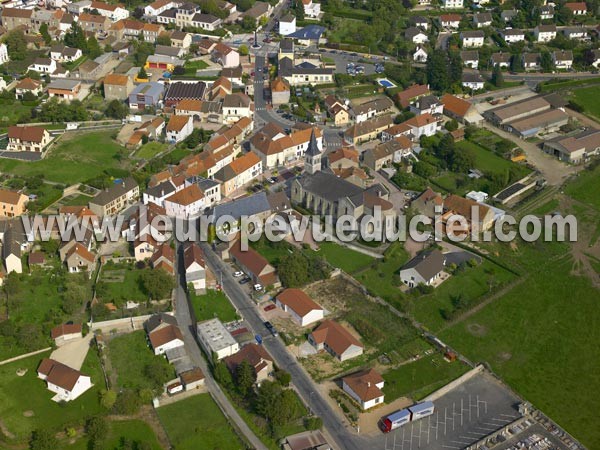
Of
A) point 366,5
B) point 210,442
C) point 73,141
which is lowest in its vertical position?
point 210,442

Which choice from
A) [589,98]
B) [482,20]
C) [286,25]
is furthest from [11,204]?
[482,20]

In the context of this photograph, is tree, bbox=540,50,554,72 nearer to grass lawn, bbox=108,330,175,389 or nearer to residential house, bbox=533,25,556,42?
residential house, bbox=533,25,556,42

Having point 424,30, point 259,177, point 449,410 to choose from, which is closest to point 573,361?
point 449,410

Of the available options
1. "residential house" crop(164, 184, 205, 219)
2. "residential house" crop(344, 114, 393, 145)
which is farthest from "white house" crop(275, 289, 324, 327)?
"residential house" crop(344, 114, 393, 145)

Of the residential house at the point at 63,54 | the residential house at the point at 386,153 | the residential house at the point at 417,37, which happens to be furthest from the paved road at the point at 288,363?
the residential house at the point at 417,37

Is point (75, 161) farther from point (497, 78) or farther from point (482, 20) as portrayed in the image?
point (482, 20)

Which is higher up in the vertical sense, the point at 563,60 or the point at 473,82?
the point at 563,60

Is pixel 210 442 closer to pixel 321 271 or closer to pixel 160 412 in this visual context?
pixel 160 412
